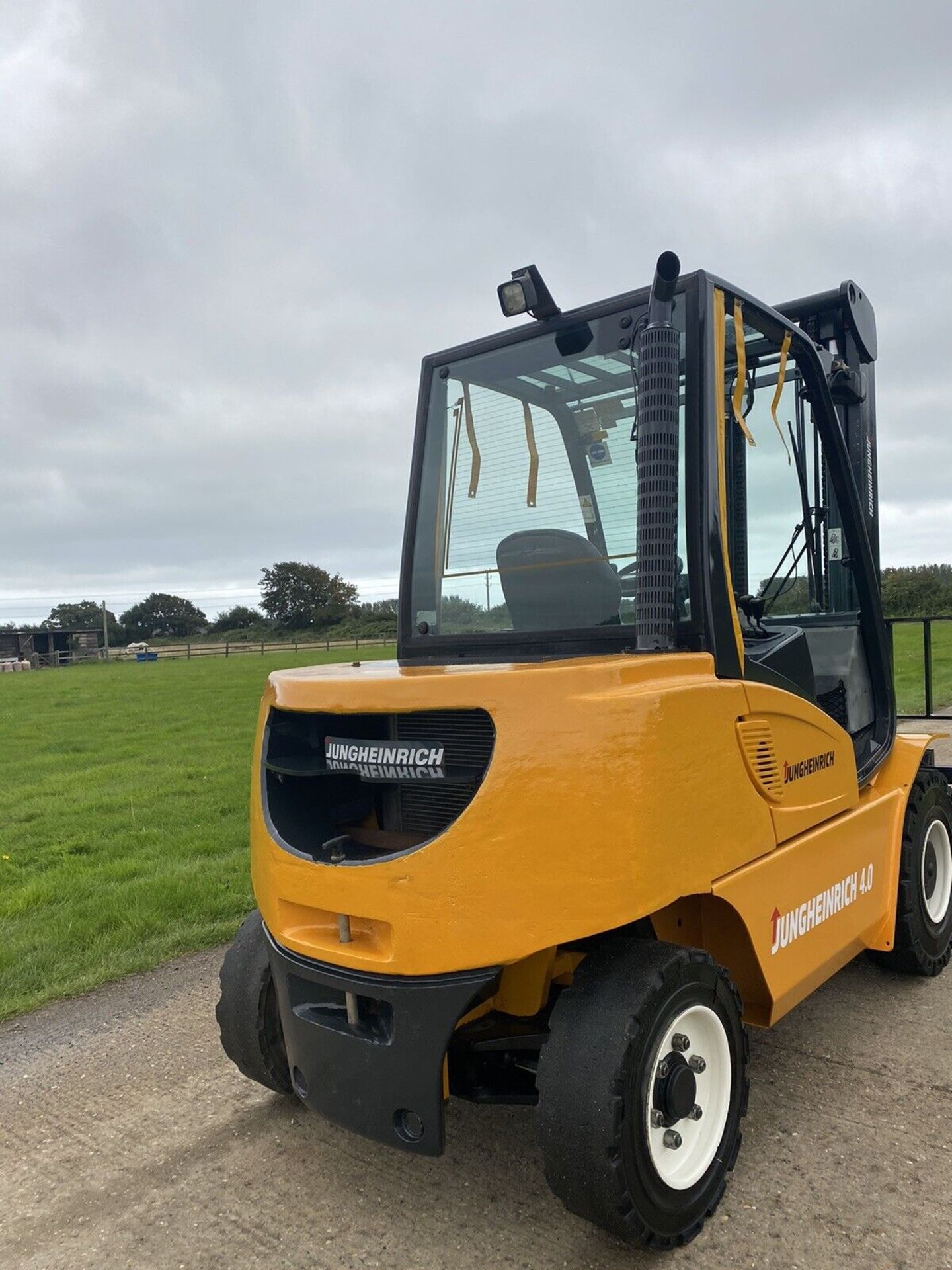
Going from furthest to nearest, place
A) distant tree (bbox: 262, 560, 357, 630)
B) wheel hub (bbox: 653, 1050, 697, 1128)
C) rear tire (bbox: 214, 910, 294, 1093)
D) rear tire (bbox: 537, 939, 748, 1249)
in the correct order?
distant tree (bbox: 262, 560, 357, 630), rear tire (bbox: 214, 910, 294, 1093), wheel hub (bbox: 653, 1050, 697, 1128), rear tire (bbox: 537, 939, 748, 1249)

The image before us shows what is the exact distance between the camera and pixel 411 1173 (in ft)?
9.59

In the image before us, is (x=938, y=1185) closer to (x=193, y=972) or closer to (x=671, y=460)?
(x=671, y=460)

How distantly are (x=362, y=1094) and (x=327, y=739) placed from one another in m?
1.00

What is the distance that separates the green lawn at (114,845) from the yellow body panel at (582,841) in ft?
8.15

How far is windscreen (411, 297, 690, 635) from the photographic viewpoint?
126 inches

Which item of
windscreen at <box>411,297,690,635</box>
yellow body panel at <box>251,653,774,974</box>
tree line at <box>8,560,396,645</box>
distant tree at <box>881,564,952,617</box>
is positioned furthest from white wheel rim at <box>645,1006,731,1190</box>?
tree line at <box>8,560,396,645</box>

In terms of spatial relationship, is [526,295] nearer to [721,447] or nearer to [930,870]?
[721,447]

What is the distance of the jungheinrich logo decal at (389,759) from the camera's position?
264 cm

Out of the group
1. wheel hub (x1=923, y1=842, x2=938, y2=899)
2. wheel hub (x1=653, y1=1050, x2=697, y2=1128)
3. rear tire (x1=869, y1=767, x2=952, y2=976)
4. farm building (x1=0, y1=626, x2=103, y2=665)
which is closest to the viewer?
wheel hub (x1=653, y1=1050, x2=697, y2=1128)

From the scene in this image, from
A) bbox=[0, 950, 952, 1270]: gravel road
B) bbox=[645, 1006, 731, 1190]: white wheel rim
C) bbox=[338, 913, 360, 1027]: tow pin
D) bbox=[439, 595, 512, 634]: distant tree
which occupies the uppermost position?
bbox=[439, 595, 512, 634]: distant tree

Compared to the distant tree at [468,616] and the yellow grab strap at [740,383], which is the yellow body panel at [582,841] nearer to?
the distant tree at [468,616]

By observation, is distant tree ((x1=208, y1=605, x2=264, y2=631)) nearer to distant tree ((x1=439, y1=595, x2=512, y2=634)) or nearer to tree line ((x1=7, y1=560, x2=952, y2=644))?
tree line ((x1=7, y1=560, x2=952, y2=644))

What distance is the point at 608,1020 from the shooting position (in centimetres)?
245

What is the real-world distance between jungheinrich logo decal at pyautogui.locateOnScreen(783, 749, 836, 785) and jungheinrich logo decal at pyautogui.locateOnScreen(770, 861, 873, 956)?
41 cm
